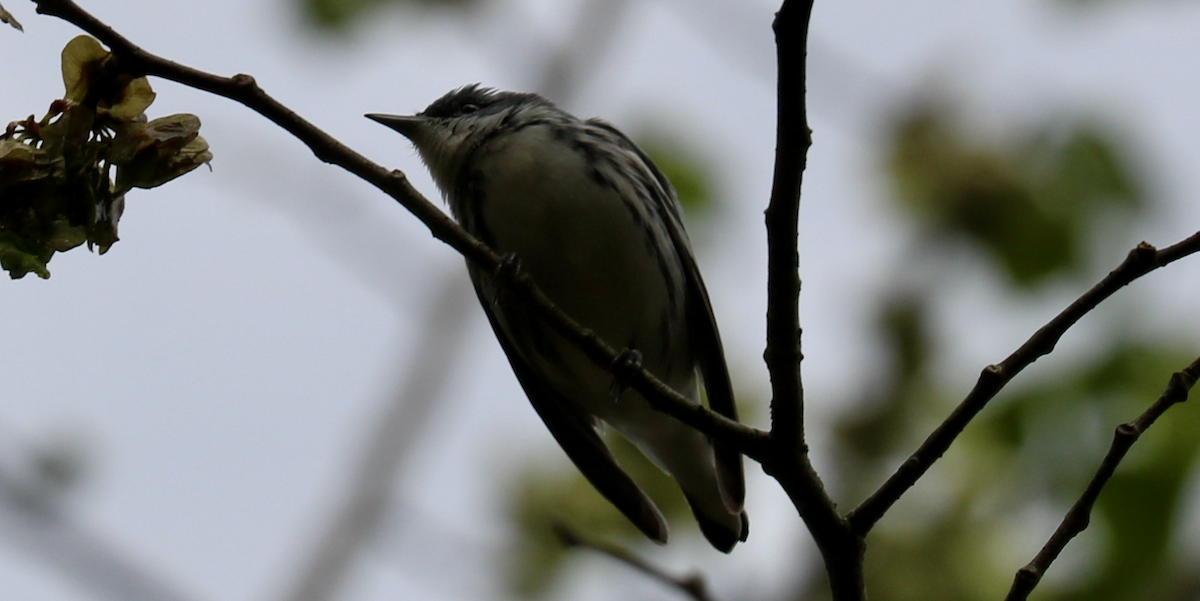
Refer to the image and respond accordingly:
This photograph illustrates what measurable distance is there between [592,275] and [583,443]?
2.07ft

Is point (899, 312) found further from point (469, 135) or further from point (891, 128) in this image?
point (469, 135)

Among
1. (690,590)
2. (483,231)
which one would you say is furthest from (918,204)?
(690,590)

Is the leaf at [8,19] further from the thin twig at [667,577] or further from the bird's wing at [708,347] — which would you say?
the bird's wing at [708,347]

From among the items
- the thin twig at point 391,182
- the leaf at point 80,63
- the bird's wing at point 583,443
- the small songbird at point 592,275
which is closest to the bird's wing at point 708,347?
the small songbird at point 592,275

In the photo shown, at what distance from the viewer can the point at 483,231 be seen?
3.73 metres

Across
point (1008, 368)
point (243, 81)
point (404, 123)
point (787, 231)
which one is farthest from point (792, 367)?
point (404, 123)

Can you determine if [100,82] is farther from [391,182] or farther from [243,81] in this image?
[391,182]

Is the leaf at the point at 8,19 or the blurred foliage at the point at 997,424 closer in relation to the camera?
the leaf at the point at 8,19

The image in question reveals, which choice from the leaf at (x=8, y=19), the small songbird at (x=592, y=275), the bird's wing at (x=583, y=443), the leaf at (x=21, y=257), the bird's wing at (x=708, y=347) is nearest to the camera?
the leaf at (x=8, y=19)

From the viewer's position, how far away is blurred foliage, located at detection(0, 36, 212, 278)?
6.93 feet

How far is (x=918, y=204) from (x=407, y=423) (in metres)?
1.92

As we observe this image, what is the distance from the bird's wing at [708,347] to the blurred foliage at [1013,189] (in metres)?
0.79

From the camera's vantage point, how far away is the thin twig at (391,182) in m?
2.11

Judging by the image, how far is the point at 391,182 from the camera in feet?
7.57
